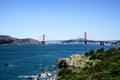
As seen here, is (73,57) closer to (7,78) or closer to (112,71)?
(7,78)

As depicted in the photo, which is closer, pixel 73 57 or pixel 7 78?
pixel 7 78

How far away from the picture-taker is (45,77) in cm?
7256

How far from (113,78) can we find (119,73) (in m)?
4.22

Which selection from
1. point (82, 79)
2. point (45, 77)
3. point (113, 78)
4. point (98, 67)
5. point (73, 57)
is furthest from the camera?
point (73, 57)

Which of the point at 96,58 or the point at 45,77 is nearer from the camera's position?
the point at 45,77

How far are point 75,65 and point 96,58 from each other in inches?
Result: 266

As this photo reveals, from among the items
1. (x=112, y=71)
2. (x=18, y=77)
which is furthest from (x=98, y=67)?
(x=18, y=77)

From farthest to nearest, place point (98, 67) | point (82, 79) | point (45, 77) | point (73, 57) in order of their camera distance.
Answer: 1. point (73, 57)
2. point (45, 77)
3. point (98, 67)
4. point (82, 79)

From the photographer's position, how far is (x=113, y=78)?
43.3 m

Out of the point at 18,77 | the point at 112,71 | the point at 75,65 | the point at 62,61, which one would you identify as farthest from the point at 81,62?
the point at 112,71

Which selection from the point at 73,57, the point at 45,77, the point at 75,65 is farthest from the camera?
the point at 73,57

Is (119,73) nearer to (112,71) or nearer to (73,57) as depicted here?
(112,71)

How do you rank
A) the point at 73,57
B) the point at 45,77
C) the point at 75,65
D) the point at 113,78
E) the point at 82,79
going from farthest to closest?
1. the point at 73,57
2. the point at 75,65
3. the point at 45,77
4. the point at 82,79
5. the point at 113,78

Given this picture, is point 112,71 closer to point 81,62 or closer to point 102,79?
point 102,79
